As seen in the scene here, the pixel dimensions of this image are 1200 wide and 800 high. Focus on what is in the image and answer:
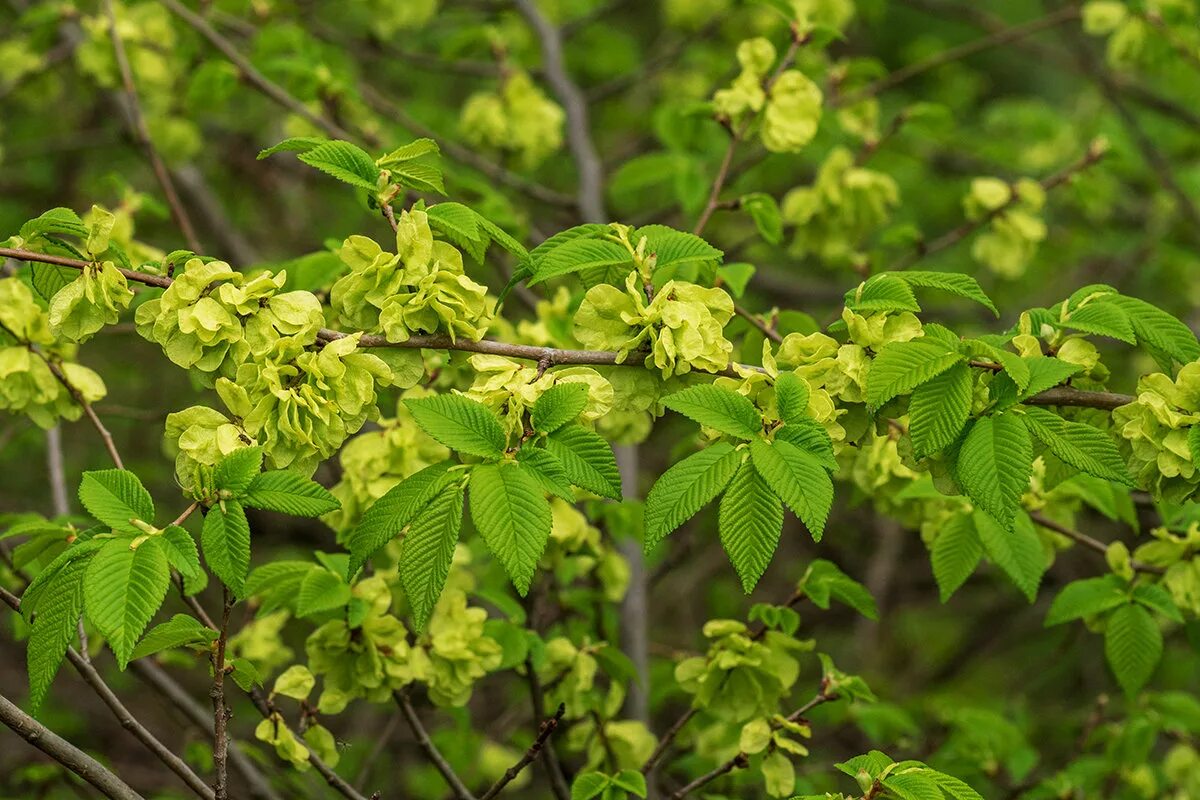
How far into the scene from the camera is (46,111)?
6.62 metres

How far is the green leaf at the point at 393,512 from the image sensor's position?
1.87m

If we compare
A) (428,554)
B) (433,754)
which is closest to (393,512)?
(428,554)

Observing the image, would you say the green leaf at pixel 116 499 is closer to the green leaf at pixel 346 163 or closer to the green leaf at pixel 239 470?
the green leaf at pixel 239 470

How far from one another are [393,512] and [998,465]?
1.02 meters

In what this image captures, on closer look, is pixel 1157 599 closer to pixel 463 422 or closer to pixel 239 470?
pixel 463 422

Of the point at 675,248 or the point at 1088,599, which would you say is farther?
the point at 1088,599

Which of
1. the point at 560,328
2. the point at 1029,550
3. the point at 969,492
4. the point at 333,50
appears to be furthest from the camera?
the point at 333,50

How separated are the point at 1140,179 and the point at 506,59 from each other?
3.78 m

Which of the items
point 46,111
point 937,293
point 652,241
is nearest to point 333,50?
point 46,111

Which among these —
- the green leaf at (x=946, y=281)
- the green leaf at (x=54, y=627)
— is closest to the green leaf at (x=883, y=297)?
the green leaf at (x=946, y=281)

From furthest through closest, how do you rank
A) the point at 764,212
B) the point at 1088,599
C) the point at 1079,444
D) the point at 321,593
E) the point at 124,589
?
the point at 764,212
the point at 1088,599
the point at 321,593
the point at 1079,444
the point at 124,589

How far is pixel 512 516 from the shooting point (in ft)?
5.97

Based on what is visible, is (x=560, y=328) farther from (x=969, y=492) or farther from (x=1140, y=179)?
(x=1140, y=179)

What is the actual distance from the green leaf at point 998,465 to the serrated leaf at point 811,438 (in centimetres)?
23
